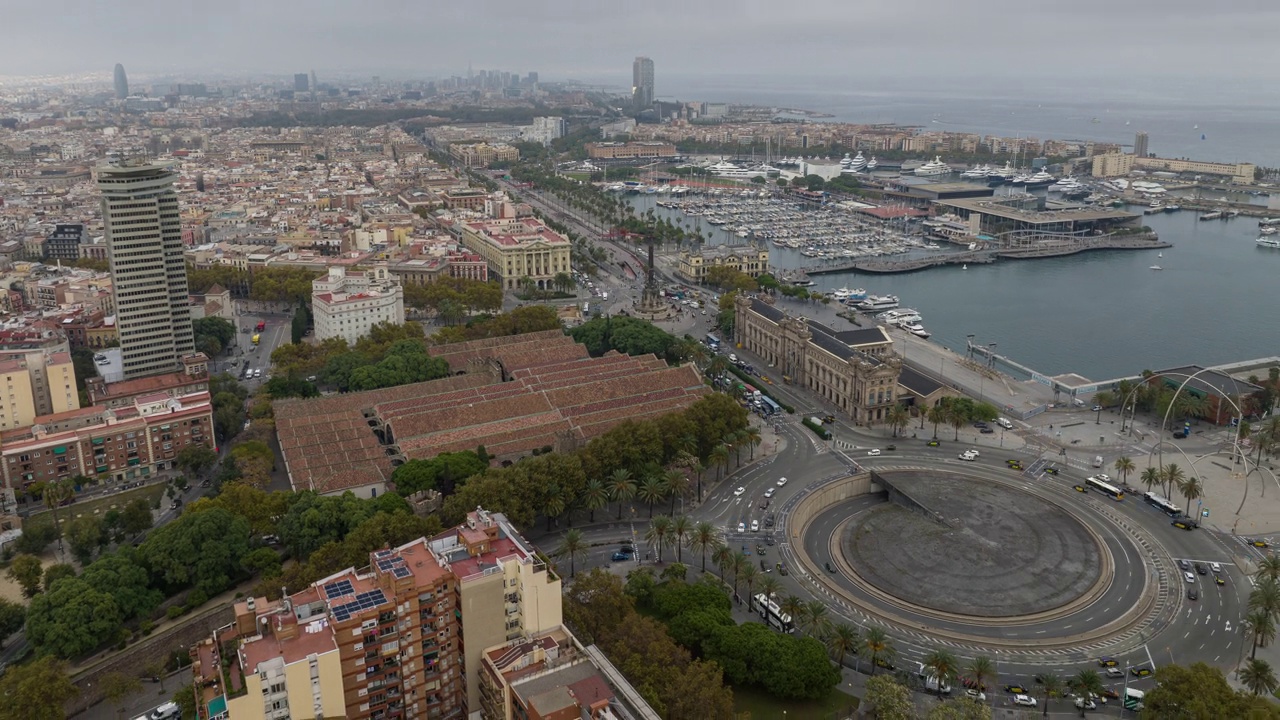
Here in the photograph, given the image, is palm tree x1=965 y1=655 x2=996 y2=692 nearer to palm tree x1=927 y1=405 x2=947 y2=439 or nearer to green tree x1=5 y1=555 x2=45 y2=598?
palm tree x1=927 y1=405 x2=947 y2=439

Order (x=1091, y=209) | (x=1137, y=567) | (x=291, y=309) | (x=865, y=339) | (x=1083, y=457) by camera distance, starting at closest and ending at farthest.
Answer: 1. (x=1137, y=567)
2. (x=1083, y=457)
3. (x=865, y=339)
4. (x=291, y=309)
5. (x=1091, y=209)

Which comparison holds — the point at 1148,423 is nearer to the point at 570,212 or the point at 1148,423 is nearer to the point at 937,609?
the point at 937,609

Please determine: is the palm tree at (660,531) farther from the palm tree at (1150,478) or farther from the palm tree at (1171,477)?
the palm tree at (1171,477)

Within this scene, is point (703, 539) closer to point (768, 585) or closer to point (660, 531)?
point (660, 531)

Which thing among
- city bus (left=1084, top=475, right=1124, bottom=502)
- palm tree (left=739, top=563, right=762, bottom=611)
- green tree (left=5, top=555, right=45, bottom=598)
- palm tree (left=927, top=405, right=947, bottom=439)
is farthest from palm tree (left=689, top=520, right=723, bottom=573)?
green tree (left=5, top=555, right=45, bottom=598)

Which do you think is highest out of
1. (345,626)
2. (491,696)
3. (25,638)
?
(345,626)

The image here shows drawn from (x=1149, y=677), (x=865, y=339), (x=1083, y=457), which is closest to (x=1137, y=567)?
(x=1149, y=677)
